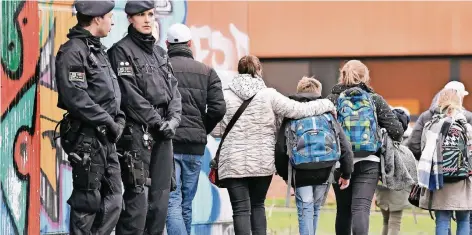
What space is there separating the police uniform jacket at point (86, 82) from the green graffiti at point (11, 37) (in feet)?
3.55

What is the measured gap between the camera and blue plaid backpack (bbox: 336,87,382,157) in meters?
10.3

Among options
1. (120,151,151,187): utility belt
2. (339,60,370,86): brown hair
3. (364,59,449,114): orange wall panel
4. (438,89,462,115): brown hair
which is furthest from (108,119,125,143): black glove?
(364,59,449,114): orange wall panel

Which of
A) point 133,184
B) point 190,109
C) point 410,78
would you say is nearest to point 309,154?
point 190,109

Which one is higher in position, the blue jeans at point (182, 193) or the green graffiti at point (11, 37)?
the green graffiti at point (11, 37)

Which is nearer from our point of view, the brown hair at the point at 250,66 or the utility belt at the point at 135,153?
the utility belt at the point at 135,153

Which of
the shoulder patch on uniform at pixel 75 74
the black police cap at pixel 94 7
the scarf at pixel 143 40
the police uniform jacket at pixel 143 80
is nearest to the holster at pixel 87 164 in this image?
the shoulder patch on uniform at pixel 75 74

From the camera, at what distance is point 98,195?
798cm

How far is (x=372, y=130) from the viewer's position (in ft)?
34.1

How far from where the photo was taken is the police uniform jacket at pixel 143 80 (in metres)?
8.45

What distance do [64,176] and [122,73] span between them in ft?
6.58

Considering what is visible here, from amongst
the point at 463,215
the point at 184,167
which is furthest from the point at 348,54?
the point at 184,167

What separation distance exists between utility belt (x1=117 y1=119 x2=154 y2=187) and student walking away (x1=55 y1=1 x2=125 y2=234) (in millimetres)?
199

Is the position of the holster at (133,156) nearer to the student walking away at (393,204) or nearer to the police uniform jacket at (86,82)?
the police uniform jacket at (86,82)

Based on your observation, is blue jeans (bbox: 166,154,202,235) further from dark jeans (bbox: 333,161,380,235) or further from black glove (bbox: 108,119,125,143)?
black glove (bbox: 108,119,125,143)
